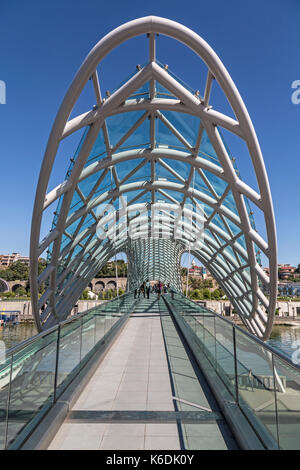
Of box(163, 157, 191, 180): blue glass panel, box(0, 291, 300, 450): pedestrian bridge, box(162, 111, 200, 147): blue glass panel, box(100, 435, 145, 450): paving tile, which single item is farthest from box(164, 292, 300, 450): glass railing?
box(163, 157, 191, 180): blue glass panel

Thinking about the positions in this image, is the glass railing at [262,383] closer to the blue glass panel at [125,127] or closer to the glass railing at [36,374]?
the glass railing at [36,374]

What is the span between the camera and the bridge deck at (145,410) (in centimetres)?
441

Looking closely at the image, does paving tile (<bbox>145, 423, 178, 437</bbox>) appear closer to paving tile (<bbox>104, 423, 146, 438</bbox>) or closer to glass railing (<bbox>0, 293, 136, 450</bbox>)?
paving tile (<bbox>104, 423, 146, 438</bbox>)

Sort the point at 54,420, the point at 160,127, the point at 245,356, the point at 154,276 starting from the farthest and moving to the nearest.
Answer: the point at 154,276, the point at 160,127, the point at 245,356, the point at 54,420

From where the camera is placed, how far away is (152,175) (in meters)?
22.9

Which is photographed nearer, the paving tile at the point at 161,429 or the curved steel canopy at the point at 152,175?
the paving tile at the point at 161,429

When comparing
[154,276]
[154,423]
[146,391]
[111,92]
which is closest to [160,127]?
[111,92]

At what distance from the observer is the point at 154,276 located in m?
103

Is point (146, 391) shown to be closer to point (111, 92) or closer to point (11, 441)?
point (11, 441)

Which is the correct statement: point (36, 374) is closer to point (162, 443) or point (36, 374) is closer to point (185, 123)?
point (162, 443)

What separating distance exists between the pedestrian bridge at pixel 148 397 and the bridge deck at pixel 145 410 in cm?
2

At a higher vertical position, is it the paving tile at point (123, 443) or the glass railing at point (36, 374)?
the glass railing at point (36, 374)

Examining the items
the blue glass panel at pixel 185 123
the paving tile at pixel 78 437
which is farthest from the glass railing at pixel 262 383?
the blue glass panel at pixel 185 123

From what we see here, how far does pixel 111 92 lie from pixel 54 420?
11476mm
